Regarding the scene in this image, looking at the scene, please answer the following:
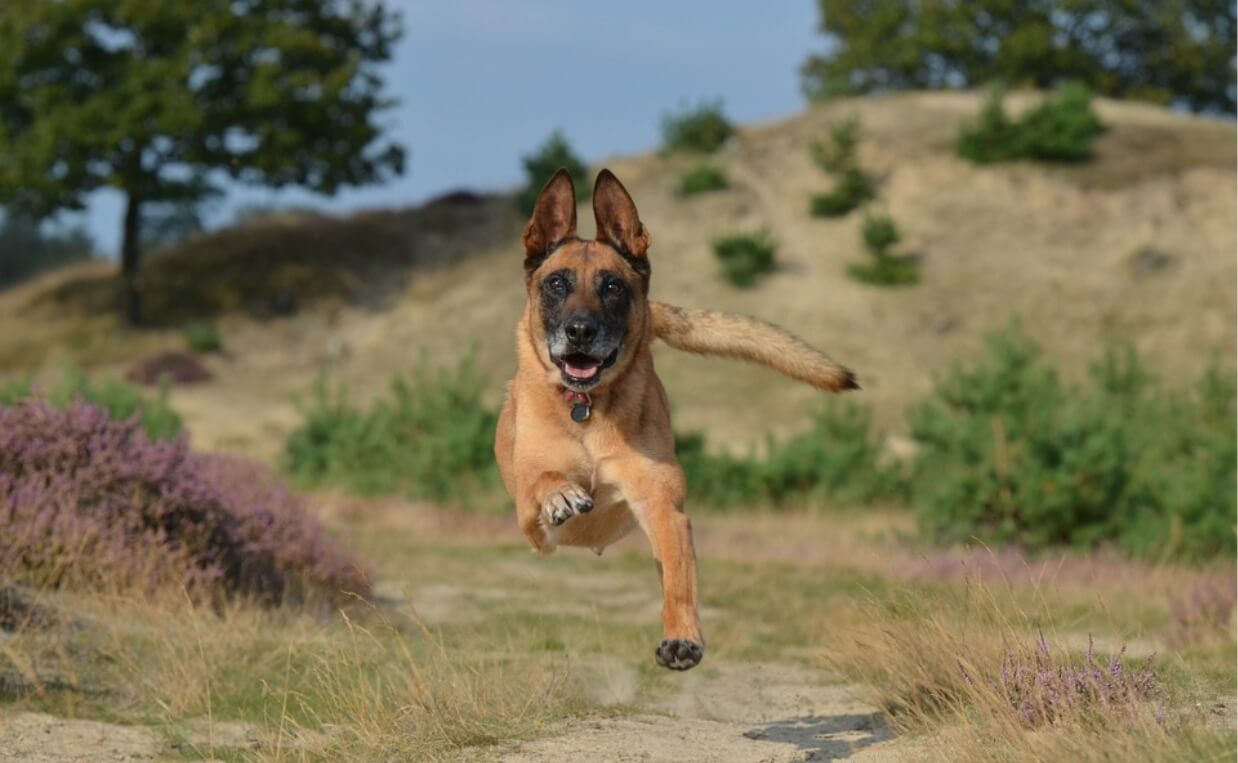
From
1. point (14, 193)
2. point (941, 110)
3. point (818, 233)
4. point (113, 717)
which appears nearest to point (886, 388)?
point (818, 233)

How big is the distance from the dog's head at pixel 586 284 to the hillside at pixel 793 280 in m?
26.4

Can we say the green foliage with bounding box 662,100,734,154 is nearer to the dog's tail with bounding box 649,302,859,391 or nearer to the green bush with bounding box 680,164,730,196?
the green bush with bounding box 680,164,730,196

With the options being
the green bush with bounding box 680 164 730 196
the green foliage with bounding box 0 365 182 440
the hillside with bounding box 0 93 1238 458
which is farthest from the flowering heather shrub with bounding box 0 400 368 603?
the green bush with bounding box 680 164 730 196

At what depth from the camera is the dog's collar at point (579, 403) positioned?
25.0ft

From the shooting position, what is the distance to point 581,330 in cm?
739

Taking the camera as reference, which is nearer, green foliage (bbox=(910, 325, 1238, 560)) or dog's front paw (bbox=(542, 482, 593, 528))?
dog's front paw (bbox=(542, 482, 593, 528))

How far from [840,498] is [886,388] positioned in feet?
46.3

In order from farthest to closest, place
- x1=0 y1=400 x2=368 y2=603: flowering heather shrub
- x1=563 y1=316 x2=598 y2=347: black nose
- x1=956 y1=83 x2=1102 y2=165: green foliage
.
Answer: x1=956 y1=83 x2=1102 y2=165: green foliage
x1=0 y1=400 x2=368 y2=603: flowering heather shrub
x1=563 y1=316 x2=598 y2=347: black nose

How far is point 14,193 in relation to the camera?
44.7 m

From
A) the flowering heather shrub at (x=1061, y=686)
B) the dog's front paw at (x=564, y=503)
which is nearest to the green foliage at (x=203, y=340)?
the dog's front paw at (x=564, y=503)

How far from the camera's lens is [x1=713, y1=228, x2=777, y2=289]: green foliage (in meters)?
45.1

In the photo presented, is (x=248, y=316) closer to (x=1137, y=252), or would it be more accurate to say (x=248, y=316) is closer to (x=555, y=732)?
(x=1137, y=252)

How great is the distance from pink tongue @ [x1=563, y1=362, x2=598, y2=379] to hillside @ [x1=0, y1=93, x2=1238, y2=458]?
26.8 metres

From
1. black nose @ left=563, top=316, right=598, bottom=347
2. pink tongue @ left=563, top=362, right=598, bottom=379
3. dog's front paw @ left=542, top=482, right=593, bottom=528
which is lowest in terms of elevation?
dog's front paw @ left=542, top=482, right=593, bottom=528
